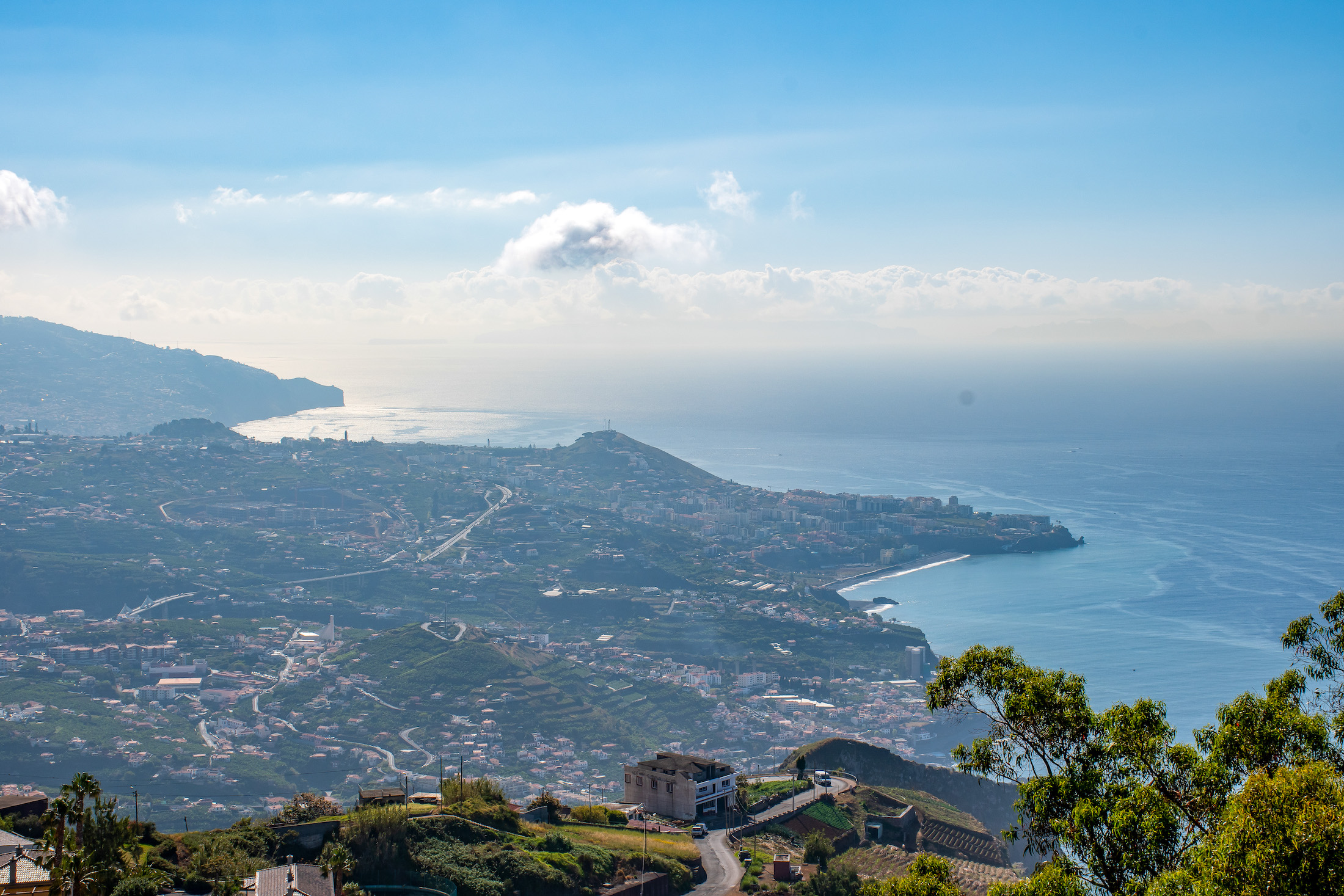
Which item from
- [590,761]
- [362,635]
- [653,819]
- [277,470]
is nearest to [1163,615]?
[590,761]

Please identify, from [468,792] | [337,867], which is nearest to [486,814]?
[468,792]

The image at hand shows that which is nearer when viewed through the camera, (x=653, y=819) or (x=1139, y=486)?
(x=653, y=819)

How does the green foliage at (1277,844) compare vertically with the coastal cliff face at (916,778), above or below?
above

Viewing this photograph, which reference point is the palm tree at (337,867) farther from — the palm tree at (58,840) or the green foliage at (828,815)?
the green foliage at (828,815)

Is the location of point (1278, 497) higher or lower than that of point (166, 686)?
higher

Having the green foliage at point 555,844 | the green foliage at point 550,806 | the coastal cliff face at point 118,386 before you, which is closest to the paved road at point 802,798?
the green foliage at point 550,806

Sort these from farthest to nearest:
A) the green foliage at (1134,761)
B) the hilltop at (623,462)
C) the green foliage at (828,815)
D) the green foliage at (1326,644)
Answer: the hilltop at (623,462) → the green foliage at (828,815) → the green foliage at (1326,644) → the green foliage at (1134,761)

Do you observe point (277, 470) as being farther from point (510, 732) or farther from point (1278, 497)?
point (1278, 497)
